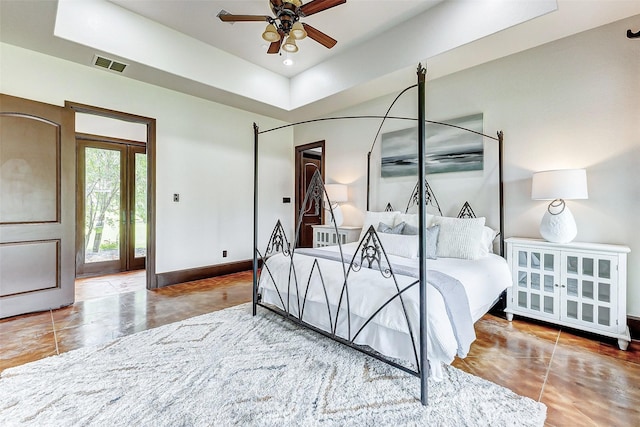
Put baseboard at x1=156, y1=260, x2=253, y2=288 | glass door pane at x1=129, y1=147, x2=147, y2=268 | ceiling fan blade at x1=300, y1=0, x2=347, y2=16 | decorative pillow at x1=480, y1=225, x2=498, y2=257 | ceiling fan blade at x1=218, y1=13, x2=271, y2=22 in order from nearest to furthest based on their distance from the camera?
ceiling fan blade at x1=300, y1=0, x2=347, y2=16, ceiling fan blade at x1=218, y1=13, x2=271, y2=22, decorative pillow at x1=480, y1=225, x2=498, y2=257, baseboard at x1=156, y1=260, x2=253, y2=288, glass door pane at x1=129, y1=147, x2=147, y2=268

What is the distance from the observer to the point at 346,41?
3.69m

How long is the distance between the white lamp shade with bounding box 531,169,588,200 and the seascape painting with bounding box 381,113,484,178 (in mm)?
842

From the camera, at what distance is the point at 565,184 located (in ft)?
8.21

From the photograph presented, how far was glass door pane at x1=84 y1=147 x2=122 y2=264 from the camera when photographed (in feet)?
15.8

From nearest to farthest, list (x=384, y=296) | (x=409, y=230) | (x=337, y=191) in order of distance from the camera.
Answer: (x=384, y=296)
(x=409, y=230)
(x=337, y=191)

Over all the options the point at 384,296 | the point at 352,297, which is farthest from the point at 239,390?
the point at 384,296

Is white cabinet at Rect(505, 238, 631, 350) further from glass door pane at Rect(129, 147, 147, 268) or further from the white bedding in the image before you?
glass door pane at Rect(129, 147, 147, 268)

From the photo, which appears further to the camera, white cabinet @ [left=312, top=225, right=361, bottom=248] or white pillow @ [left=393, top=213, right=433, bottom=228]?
white cabinet @ [left=312, top=225, right=361, bottom=248]

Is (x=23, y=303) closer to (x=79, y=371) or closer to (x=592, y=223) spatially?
(x=79, y=371)

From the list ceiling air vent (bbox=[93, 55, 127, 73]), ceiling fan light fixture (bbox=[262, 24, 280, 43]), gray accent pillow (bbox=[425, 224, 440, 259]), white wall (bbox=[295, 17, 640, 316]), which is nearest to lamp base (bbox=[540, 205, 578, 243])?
white wall (bbox=[295, 17, 640, 316])

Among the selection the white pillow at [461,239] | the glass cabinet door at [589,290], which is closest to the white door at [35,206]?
the white pillow at [461,239]

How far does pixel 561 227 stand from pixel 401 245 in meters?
1.38

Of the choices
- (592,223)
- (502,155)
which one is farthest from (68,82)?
(592,223)

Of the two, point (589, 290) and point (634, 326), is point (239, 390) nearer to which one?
point (589, 290)
